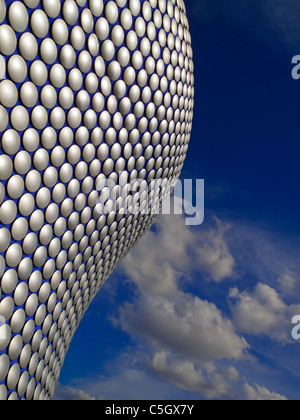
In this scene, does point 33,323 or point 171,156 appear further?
point 171,156

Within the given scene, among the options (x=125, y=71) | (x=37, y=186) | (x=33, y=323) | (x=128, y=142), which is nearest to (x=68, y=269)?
(x=33, y=323)

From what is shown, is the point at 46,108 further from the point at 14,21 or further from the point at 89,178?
the point at 89,178

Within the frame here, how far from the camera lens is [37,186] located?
15375 mm

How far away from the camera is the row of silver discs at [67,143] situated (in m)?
13.5

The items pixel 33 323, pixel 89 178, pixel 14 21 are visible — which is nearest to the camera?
pixel 14 21

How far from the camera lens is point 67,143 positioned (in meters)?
17.1

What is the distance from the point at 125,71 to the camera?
2089 centimetres

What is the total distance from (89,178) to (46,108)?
5.77 meters

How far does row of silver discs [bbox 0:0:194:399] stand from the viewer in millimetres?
13500

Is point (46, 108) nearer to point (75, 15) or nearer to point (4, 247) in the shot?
point (75, 15)

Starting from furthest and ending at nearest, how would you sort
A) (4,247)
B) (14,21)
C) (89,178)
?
(89,178), (4,247), (14,21)
